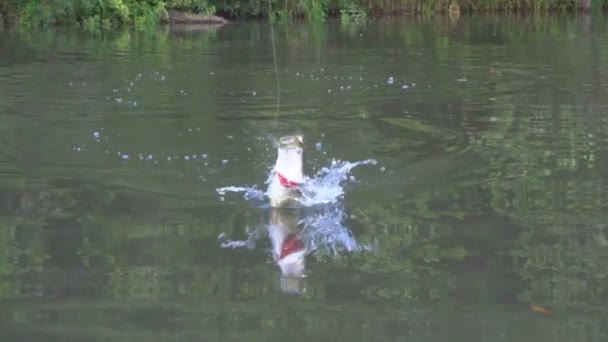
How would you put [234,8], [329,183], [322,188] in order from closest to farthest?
[322,188] → [329,183] → [234,8]

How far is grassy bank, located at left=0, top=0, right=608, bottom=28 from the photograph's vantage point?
31.0m

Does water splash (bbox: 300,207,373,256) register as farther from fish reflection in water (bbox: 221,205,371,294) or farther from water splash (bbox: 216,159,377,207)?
water splash (bbox: 216,159,377,207)

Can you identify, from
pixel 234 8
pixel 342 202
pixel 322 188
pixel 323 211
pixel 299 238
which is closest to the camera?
pixel 299 238

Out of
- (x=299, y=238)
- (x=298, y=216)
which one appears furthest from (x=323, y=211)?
(x=299, y=238)

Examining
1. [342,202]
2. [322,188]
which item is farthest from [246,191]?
[342,202]

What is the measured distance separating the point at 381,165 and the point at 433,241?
7.53ft

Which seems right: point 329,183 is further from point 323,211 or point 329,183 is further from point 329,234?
point 329,234

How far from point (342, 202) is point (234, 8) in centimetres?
2954

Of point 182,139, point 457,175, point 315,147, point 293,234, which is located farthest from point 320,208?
point 182,139

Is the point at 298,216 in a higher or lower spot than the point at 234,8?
lower

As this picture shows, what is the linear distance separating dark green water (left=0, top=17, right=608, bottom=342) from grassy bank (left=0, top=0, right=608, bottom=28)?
Result: 1500 cm

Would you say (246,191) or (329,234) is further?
(246,191)

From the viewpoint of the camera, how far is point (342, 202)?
7934 mm

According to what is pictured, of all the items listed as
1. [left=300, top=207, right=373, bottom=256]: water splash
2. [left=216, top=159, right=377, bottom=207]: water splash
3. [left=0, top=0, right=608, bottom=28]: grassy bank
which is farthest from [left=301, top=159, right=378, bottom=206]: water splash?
[left=0, top=0, right=608, bottom=28]: grassy bank
